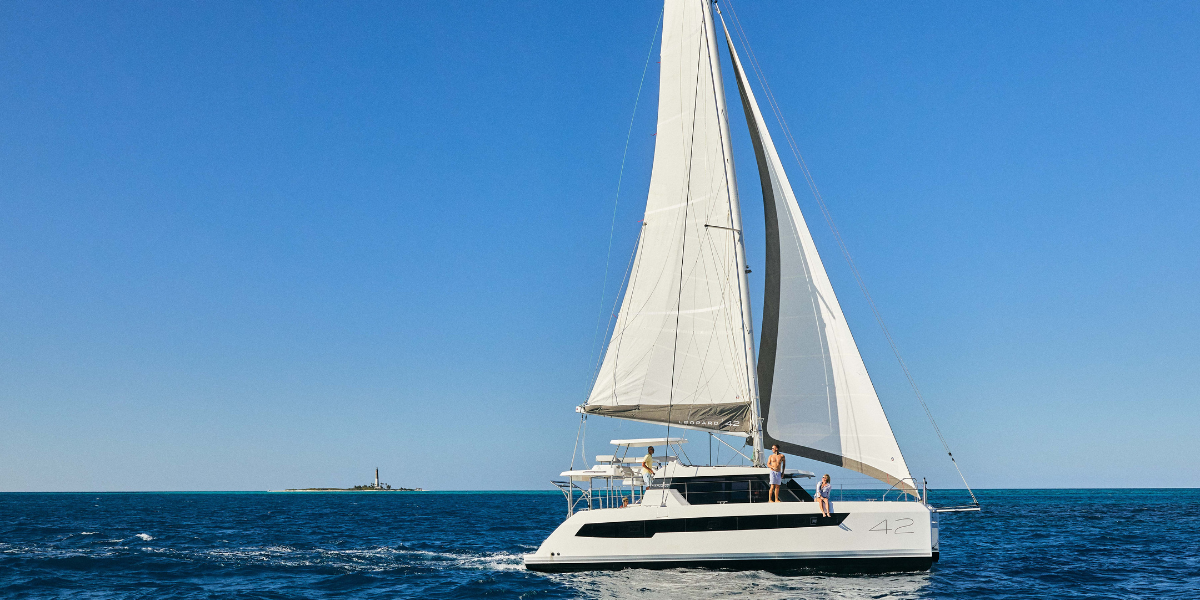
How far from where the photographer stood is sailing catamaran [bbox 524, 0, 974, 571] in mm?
19062

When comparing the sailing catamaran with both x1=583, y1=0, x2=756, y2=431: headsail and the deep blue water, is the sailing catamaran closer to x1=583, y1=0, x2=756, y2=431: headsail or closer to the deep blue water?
x1=583, y1=0, x2=756, y2=431: headsail

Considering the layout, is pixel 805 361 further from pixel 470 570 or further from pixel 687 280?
pixel 470 570

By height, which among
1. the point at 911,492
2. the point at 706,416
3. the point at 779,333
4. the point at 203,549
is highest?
the point at 779,333

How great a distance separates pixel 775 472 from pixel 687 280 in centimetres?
549

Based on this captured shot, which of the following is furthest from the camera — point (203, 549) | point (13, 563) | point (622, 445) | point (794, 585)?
point (203, 549)

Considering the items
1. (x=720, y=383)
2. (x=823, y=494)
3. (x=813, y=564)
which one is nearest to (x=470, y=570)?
(x=720, y=383)

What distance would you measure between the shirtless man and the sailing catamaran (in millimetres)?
294

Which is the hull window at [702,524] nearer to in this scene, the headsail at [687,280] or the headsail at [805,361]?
the headsail at [805,361]

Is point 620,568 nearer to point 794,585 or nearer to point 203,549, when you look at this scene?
point 794,585

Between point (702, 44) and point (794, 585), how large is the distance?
1316cm

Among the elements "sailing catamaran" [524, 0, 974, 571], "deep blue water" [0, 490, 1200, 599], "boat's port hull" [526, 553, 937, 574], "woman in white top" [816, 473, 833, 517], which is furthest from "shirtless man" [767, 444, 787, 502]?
"deep blue water" [0, 490, 1200, 599]

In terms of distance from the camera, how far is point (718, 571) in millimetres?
19125

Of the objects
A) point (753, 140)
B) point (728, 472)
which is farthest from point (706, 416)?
point (753, 140)

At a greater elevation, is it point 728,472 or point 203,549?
point 728,472
